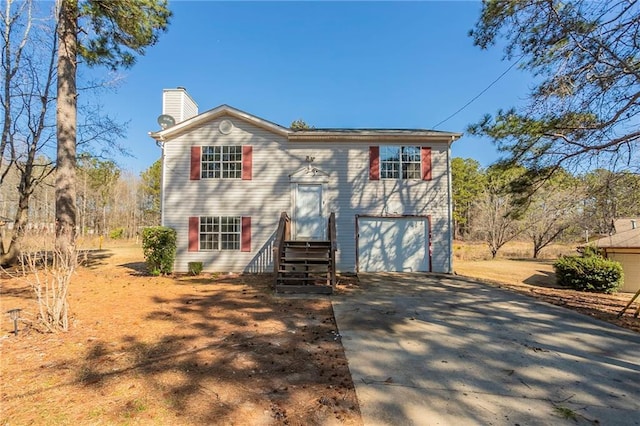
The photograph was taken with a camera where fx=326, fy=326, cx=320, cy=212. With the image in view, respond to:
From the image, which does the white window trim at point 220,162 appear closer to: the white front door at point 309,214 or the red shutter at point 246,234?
the red shutter at point 246,234

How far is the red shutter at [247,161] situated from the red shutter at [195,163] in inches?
65.0

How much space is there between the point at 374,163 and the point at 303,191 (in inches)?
→ 111

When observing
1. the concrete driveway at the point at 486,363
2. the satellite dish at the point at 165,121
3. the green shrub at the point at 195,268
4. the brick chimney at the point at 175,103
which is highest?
the brick chimney at the point at 175,103

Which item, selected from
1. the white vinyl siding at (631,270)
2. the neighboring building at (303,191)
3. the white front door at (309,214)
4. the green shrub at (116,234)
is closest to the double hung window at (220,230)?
the neighboring building at (303,191)

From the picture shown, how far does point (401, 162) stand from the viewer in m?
12.1

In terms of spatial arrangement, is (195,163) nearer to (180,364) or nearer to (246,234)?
(246,234)

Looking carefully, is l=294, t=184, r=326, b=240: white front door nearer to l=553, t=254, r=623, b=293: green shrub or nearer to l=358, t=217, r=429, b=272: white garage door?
l=358, t=217, r=429, b=272: white garage door

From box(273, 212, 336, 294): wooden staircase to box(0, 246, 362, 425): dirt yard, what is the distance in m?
1.17

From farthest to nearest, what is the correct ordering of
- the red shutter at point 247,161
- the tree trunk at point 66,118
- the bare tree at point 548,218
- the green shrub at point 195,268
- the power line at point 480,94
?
the bare tree at point 548,218 → the red shutter at point 247,161 → the green shrub at point 195,268 → the tree trunk at point 66,118 → the power line at point 480,94

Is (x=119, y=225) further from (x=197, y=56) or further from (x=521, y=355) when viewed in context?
(x=521, y=355)

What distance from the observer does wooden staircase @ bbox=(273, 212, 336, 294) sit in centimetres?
811

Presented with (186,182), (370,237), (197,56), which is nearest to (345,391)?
(370,237)

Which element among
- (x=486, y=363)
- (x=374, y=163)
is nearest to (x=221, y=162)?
(x=374, y=163)

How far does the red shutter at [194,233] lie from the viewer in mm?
11766
